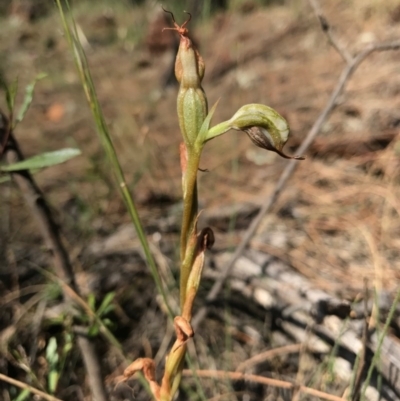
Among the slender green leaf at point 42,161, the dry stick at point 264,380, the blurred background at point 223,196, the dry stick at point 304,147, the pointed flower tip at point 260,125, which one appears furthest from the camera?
the blurred background at point 223,196

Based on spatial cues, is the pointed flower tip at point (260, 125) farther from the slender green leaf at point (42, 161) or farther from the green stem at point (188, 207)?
the slender green leaf at point (42, 161)

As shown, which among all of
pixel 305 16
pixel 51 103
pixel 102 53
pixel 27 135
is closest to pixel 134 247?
pixel 27 135

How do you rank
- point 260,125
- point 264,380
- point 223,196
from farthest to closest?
point 223,196, point 264,380, point 260,125

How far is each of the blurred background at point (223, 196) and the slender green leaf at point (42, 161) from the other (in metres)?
0.13

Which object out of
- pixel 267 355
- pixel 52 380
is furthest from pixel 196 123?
pixel 267 355

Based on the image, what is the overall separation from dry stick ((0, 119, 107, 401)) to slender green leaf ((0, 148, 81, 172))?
0.04m

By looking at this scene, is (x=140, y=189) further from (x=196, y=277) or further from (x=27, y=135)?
(x=196, y=277)

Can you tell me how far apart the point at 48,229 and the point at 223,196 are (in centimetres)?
103

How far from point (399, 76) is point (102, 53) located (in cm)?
256

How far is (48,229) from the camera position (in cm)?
77

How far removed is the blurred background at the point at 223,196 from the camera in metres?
1.07

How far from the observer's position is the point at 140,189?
1796mm

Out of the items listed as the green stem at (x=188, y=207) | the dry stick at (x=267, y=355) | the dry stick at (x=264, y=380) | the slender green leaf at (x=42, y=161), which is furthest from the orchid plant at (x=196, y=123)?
the dry stick at (x=267, y=355)

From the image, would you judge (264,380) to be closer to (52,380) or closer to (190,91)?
(52,380)
